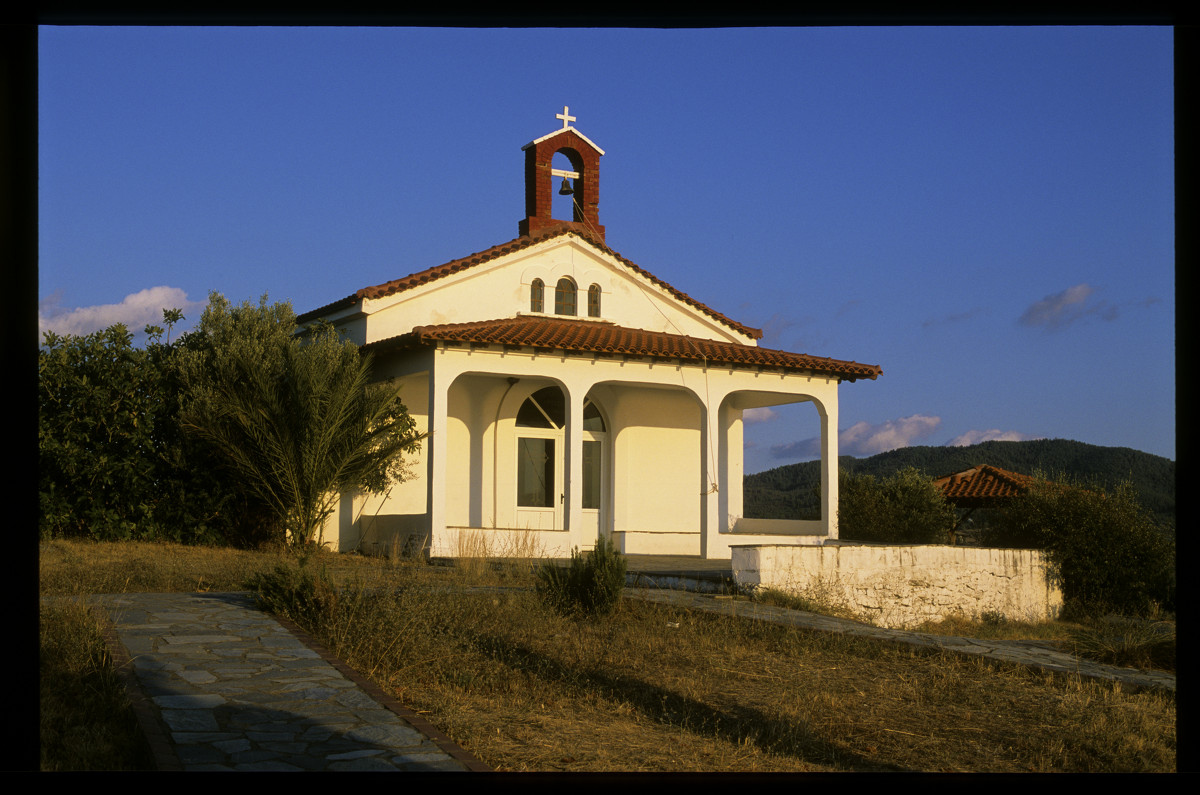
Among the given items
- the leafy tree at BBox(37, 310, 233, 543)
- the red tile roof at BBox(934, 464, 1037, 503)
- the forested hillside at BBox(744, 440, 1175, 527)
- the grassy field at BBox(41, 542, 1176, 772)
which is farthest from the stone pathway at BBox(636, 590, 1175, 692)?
the forested hillside at BBox(744, 440, 1175, 527)

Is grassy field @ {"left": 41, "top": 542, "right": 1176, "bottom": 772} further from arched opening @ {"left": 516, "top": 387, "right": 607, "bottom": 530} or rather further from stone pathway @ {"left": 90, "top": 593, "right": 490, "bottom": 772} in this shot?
arched opening @ {"left": 516, "top": 387, "right": 607, "bottom": 530}

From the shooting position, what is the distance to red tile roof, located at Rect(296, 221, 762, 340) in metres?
18.1

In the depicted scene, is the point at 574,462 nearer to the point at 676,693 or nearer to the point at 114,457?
the point at 114,457

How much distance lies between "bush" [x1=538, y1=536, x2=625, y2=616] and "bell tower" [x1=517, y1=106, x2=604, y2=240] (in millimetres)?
11526

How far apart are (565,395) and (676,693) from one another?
984 cm

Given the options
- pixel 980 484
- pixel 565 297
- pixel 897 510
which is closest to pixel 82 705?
pixel 565 297

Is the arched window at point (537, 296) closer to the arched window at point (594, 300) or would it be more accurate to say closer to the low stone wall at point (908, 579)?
the arched window at point (594, 300)

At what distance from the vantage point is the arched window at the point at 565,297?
20094mm

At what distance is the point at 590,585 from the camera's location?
10359mm

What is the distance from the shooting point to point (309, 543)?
51.9 feet

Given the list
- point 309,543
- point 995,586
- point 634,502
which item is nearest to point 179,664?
point 309,543
